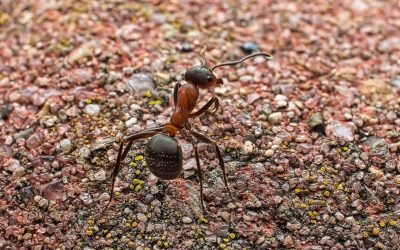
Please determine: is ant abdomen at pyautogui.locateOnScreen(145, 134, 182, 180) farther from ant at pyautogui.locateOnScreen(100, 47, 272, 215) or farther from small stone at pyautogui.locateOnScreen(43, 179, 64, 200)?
small stone at pyautogui.locateOnScreen(43, 179, 64, 200)

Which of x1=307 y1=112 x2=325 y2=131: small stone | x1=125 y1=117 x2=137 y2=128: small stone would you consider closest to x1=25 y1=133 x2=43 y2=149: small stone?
x1=125 y1=117 x2=137 y2=128: small stone

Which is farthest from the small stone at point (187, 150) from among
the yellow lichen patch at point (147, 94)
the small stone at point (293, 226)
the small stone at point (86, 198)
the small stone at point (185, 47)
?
the small stone at point (185, 47)

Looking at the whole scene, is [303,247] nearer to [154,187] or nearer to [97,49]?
[154,187]

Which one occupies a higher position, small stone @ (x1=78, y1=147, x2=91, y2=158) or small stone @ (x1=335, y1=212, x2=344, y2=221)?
small stone @ (x1=78, y1=147, x2=91, y2=158)

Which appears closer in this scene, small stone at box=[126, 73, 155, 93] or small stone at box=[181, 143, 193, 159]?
small stone at box=[181, 143, 193, 159]

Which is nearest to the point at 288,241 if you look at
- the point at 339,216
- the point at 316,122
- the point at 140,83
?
the point at 339,216

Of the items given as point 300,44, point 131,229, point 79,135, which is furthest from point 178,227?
point 300,44
